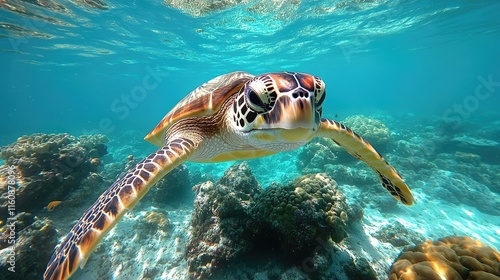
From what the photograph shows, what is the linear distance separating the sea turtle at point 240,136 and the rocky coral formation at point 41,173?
4.53m

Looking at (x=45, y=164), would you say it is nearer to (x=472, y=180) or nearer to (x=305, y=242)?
(x=305, y=242)

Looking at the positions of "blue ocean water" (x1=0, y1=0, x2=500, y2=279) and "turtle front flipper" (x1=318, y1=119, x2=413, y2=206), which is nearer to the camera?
"turtle front flipper" (x1=318, y1=119, x2=413, y2=206)

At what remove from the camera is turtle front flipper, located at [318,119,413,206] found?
11.1 ft

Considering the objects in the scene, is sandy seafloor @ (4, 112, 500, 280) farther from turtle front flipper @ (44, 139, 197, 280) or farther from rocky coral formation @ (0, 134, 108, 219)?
turtle front flipper @ (44, 139, 197, 280)

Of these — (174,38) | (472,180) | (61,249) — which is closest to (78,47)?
(174,38)

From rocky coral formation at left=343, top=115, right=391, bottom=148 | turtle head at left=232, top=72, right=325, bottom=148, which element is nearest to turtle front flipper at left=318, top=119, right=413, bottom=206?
turtle head at left=232, top=72, right=325, bottom=148

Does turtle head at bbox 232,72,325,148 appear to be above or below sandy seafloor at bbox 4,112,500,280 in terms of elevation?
above

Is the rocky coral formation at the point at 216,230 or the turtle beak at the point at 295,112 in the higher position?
the turtle beak at the point at 295,112

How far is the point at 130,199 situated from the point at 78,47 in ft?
80.9

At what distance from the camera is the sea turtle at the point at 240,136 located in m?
1.88

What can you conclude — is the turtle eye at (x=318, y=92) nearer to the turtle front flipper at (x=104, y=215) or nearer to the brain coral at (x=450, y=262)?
the turtle front flipper at (x=104, y=215)

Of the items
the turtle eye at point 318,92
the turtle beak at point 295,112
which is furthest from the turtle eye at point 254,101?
the turtle eye at point 318,92

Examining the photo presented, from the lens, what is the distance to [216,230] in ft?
12.3

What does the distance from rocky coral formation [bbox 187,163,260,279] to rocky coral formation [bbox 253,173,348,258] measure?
39 centimetres
